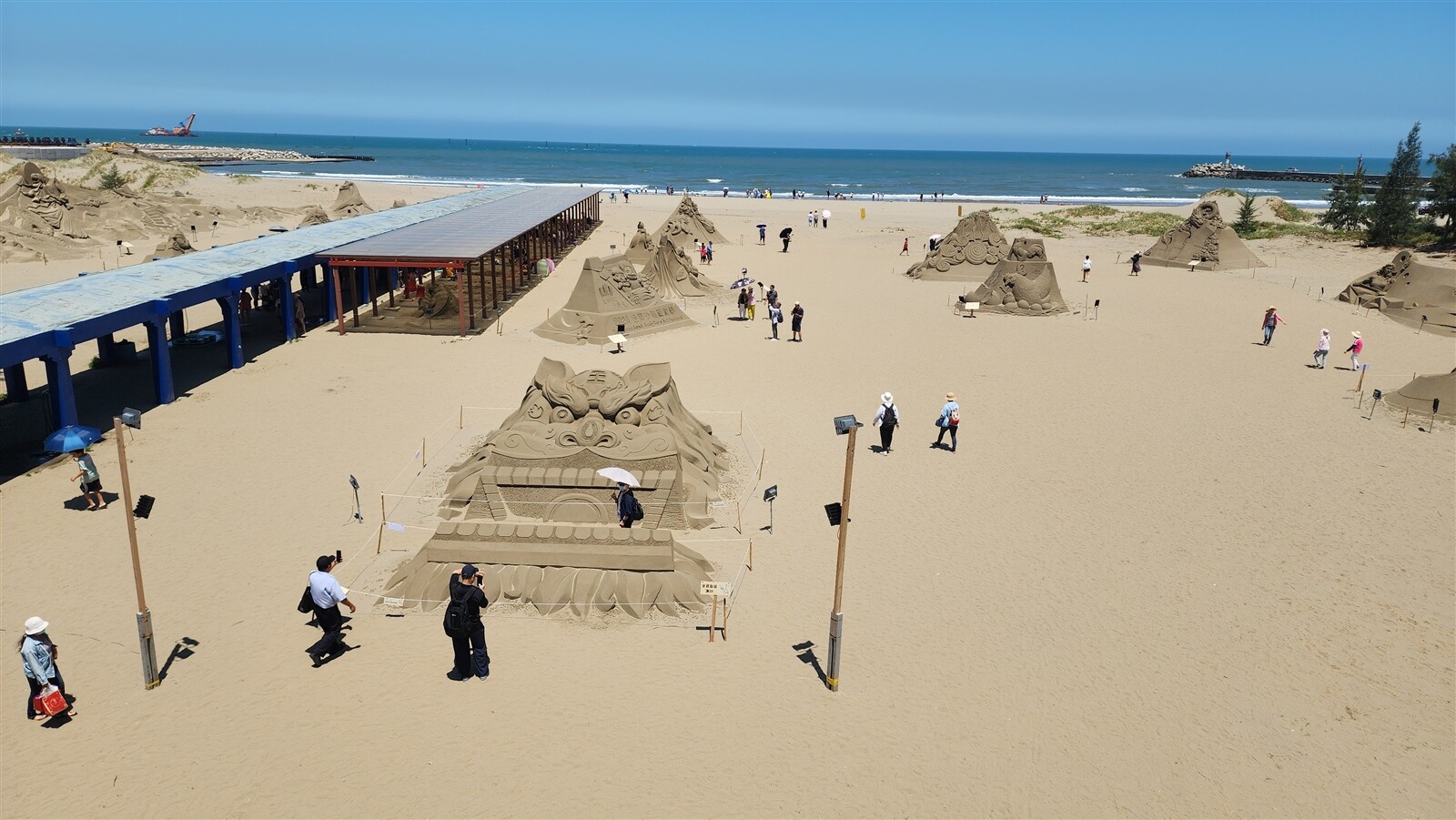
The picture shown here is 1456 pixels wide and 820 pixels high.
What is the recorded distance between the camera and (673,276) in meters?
33.5

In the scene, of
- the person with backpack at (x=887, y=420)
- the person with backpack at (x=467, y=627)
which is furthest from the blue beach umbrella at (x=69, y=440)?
the person with backpack at (x=887, y=420)

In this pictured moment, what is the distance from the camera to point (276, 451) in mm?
16500

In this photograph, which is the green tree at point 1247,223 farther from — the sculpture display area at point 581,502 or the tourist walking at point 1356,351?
the sculpture display area at point 581,502

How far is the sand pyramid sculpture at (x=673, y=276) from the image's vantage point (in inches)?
1304

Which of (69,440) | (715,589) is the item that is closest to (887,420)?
(715,589)

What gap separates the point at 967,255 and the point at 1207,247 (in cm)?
1260

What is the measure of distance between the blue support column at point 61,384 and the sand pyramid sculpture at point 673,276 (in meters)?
19.1

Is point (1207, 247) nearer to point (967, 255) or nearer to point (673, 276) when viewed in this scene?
point (967, 255)

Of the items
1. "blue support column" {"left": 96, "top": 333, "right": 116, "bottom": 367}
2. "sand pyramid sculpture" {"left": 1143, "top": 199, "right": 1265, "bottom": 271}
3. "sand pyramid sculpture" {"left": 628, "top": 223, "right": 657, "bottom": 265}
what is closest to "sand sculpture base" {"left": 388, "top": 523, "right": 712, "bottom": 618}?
"blue support column" {"left": 96, "top": 333, "right": 116, "bottom": 367}

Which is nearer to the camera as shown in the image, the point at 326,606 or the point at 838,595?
the point at 838,595

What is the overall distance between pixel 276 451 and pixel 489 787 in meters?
10.6

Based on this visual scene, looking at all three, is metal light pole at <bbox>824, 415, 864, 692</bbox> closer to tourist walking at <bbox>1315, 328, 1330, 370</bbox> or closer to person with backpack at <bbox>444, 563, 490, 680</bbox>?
person with backpack at <bbox>444, 563, 490, 680</bbox>

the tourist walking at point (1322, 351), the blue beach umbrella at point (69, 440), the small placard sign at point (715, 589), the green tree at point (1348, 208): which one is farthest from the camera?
the green tree at point (1348, 208)

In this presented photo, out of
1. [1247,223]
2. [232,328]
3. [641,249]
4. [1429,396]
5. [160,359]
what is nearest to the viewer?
[160,359]
